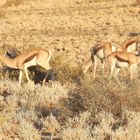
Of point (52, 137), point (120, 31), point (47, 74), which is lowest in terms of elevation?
point (52, 137)

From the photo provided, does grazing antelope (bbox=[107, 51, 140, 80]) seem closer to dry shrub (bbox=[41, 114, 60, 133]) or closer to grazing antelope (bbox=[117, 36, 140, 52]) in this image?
grazing antelope (bbox=[117, 36, 140, 52])

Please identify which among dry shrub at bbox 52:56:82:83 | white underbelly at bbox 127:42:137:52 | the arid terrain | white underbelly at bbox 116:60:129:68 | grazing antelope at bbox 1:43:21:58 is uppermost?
white underbelly at bbox 127:42:137:52

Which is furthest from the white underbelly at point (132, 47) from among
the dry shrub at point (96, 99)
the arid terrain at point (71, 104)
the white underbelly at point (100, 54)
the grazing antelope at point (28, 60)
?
the dry shrub at point (96, 99)

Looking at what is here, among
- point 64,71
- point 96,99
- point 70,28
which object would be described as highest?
point 70,28

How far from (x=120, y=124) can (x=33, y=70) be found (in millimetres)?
4776

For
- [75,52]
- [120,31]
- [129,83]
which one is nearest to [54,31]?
[120,31]

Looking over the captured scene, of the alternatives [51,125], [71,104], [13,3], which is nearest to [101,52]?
[71,104]

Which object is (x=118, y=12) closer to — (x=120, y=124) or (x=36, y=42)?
(x=36, y=42)

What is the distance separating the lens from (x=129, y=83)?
913cm

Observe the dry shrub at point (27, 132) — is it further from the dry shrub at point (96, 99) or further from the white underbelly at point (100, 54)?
the white underbelly at point (100, 54)

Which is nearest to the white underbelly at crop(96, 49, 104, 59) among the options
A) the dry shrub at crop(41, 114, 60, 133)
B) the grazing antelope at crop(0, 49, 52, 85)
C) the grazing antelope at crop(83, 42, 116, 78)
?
the grazing antelope at crop(83, 42, 116, 78)

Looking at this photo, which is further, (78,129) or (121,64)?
(121,64)

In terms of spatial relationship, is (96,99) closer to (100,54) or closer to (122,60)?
(122,60)

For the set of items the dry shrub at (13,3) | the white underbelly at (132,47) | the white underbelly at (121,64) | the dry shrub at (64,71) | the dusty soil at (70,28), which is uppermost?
the dry shrub at (13,3)
